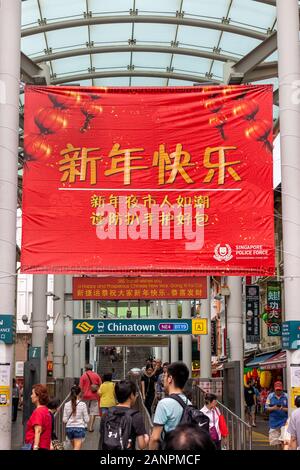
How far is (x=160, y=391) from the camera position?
23000 mm

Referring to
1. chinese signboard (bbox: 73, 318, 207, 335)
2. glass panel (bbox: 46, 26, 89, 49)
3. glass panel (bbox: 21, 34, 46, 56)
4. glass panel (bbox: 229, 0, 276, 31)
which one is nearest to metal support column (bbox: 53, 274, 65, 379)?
chinese signboard (bbox: 73, 318, 207, 335)

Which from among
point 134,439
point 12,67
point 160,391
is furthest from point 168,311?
point 134,439

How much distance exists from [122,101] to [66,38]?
25.5 feet

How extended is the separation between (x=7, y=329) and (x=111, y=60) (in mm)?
12067

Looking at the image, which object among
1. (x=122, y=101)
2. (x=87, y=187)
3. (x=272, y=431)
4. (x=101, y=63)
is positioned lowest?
(x=272, y=431)

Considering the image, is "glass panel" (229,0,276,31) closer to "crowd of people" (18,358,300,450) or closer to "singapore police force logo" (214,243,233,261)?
"singapore police force logo" (214,243,233,261)

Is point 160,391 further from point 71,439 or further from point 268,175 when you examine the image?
point 268,175

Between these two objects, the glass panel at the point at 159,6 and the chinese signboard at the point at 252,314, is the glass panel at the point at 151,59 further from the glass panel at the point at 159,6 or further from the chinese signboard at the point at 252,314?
the chinese signboard at the point at 252,314

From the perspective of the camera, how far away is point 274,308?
3541 centimetres

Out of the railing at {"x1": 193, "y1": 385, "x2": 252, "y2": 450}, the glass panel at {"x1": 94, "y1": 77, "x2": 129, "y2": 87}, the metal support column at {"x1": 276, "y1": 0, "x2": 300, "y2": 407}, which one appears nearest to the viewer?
the metal support column at {"x1": 276, "y1": 0, "x2": 300, "y2": 407}

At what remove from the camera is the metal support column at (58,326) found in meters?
32.9

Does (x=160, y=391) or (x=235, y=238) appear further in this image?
(x=160, y=391)

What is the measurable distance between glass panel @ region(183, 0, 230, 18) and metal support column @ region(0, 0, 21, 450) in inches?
253

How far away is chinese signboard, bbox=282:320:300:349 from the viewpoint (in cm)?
1330
